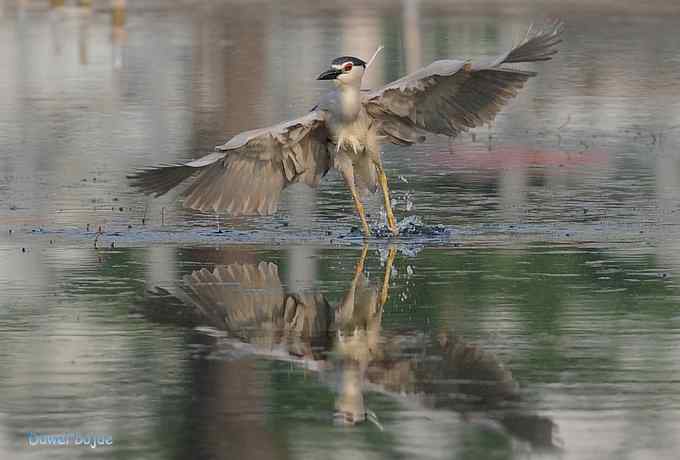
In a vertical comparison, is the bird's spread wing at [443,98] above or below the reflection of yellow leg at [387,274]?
above

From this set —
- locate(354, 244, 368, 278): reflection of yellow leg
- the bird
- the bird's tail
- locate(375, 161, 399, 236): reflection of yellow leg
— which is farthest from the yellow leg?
the bird's tail

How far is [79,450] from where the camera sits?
7.87 m

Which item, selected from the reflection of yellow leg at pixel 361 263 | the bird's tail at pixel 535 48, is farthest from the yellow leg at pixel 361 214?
the bird's tail at pixel 535 48

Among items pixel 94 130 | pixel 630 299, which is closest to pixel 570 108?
pixel 94 130

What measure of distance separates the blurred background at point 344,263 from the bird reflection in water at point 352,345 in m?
0.05

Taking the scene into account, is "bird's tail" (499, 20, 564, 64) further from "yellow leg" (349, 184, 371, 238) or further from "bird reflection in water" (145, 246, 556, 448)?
"bird reflection in water" (145, 246, 556, 448)

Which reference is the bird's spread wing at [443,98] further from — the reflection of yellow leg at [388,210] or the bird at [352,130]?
the reflection of yellow leg at [388,210]

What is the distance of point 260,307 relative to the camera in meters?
11.2

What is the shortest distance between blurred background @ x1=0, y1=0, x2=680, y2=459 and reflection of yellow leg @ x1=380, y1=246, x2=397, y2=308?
78mm

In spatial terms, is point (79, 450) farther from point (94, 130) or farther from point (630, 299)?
point (94, 130)

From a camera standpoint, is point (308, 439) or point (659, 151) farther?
point (659, 151)

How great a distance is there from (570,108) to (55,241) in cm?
1043

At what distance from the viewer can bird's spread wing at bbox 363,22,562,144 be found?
13922mm

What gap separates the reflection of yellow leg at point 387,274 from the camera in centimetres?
1147
